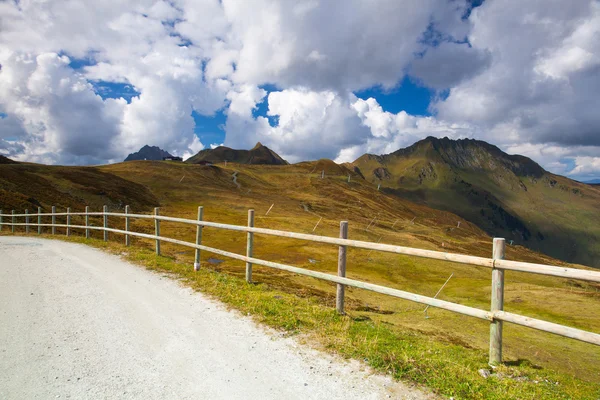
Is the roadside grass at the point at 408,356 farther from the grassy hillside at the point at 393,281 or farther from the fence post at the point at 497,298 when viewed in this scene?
the fence post at the point at 497,298

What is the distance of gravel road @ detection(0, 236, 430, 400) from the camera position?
4.71 meters

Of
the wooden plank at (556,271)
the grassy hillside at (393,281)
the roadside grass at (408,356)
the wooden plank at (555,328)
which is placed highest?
the wooden plank at (556,271)

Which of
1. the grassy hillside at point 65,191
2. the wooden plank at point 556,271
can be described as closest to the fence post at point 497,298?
the wooden plank at point 556,271

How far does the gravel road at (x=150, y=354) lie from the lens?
186 inches

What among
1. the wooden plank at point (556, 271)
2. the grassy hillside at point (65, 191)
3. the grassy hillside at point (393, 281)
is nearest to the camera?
the wooden plank at point (556, 271)

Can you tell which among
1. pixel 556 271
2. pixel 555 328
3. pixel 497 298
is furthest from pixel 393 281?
pixel 556 271

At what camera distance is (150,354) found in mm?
5699

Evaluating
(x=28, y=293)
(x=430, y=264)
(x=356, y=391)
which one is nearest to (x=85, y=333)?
(x=28, y=293)

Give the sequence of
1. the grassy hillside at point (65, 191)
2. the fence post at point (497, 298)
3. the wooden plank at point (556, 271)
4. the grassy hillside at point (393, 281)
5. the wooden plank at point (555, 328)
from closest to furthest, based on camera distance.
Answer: the wooden plank at point (555, 328), the wooden plank at point (556, 271), the fence post at point (497, 298), the grassy hillside at point (393, 281), the grassy hillside at point (65, 191)

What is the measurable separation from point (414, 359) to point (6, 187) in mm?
47436

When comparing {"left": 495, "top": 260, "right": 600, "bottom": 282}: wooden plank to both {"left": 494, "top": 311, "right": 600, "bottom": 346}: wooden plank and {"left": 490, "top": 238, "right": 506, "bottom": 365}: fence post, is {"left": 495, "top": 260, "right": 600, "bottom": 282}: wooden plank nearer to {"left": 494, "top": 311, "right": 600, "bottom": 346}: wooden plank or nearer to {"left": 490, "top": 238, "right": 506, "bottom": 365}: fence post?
{"left": 490, "top": 238, "right": 506, "bottom": 365}: fence post

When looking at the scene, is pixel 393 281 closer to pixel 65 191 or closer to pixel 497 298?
pixel 497 298

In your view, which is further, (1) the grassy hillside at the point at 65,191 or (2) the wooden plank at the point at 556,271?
(1) the grassy hillside at the point at 65,191

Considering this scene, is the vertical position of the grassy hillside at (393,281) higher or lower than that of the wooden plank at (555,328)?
lower
